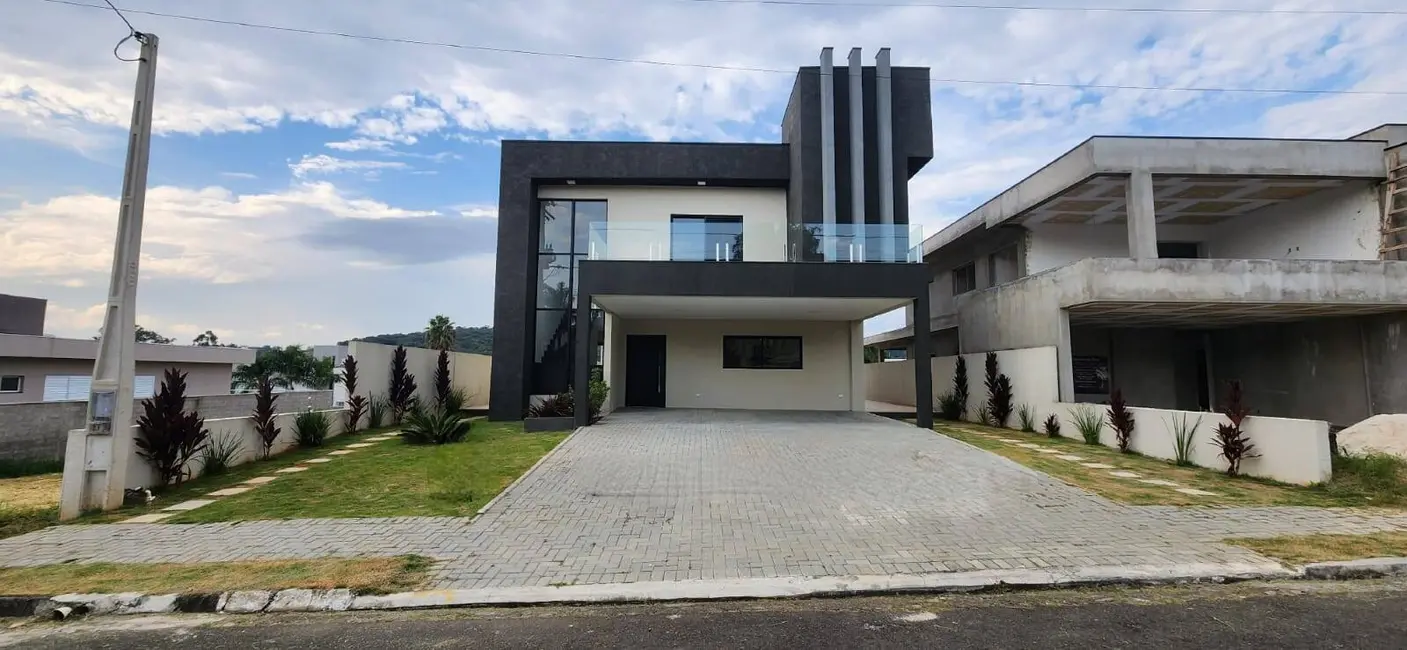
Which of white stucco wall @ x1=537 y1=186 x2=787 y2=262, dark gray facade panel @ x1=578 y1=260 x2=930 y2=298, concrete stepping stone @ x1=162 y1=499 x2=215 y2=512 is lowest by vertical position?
concrete stepping stone @ x1=162 y1=499 x2=215 y2=512

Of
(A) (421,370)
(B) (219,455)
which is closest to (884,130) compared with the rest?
(A) (421,370)

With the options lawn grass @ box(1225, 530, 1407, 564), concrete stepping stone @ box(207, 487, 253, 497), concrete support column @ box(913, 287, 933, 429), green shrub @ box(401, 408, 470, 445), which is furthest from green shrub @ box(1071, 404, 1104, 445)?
concrete stepping stone @ box(207, 487, 253, 497)

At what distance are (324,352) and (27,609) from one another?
4336 centimetres

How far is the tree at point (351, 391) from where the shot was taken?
1404 centimetres

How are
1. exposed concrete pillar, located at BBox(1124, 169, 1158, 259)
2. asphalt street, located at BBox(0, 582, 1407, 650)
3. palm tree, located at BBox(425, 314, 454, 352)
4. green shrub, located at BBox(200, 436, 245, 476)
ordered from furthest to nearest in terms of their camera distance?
1. palm tree, located at BBox(425, 314, 454, 352)
2. exposed concrete pillar, located at BBox(1124, 169, 1158, 259)
3. green shrub, located at BBox(200, 436, 245, 476)
4. asphalt street, located at BBox(0, 582, 1407, 650)

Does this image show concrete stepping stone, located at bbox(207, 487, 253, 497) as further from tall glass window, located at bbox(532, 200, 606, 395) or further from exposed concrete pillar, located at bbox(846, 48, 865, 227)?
exposed concrete pillar, located at bbox(846, 48, 865, 227)

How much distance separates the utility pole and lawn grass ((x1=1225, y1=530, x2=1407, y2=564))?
12.0m

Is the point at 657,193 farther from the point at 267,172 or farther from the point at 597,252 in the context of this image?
the point at 267,172

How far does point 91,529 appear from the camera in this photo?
6363 millimetres

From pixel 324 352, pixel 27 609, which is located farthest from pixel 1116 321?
pixel 324 352

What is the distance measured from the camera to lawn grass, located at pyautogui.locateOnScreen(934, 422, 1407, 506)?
740 cm

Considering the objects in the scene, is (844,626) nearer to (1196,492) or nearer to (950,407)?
(1196,492)

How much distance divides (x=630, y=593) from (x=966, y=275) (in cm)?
2112

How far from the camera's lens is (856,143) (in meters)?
16.6
